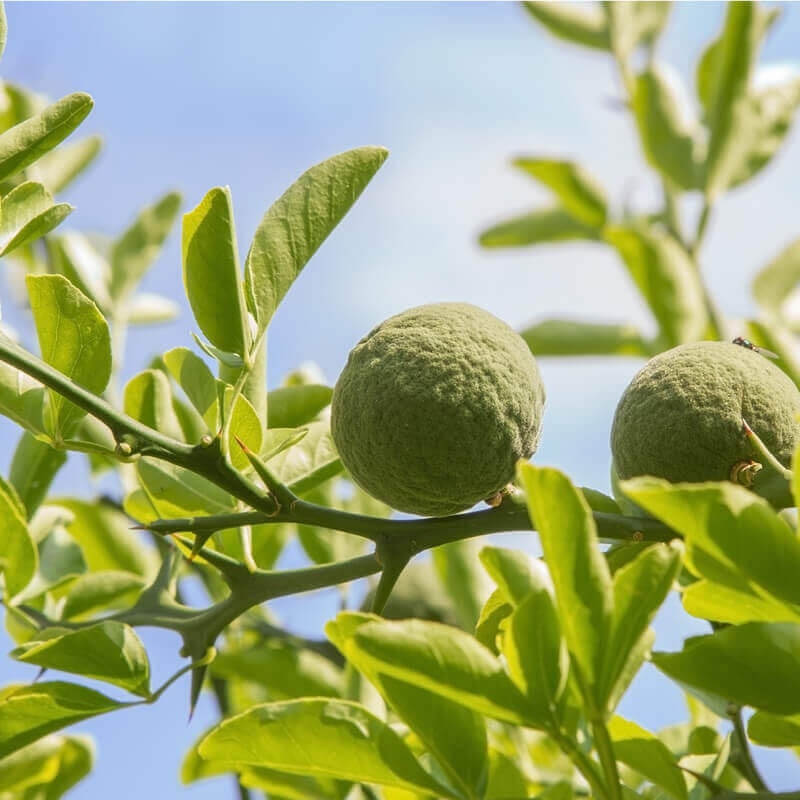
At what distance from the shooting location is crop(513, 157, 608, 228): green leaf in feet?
Answer: 8.16

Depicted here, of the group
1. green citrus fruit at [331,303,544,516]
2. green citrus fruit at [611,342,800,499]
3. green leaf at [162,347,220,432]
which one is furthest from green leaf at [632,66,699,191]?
green leaf at [162,347,220,432]

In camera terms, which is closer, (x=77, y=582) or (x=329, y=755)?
(x=329, y=755)

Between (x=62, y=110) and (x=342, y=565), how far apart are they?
609mm

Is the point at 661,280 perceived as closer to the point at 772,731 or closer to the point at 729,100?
the point at 729,100

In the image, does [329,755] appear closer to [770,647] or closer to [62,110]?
[770,647]

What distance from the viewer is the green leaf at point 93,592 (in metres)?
1.90

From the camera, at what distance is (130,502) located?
6.15 ft

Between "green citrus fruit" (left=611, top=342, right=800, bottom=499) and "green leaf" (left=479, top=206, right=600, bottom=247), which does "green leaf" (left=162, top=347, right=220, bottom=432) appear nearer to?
"green citrus fruit" (left=611, top=342, right=800, bottom=499)

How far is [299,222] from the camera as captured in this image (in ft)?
4.44

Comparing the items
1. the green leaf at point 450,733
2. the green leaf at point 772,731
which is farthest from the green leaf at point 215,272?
the green leaf at point 772,731

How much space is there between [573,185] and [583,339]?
0.33 meters

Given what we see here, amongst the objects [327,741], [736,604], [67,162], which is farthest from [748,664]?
[67,162]

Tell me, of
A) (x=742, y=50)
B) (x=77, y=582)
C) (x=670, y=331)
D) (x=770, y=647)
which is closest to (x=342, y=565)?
(x=770, y=647)

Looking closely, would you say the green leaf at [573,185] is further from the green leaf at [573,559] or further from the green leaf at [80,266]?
the green leaf at [573,559]
